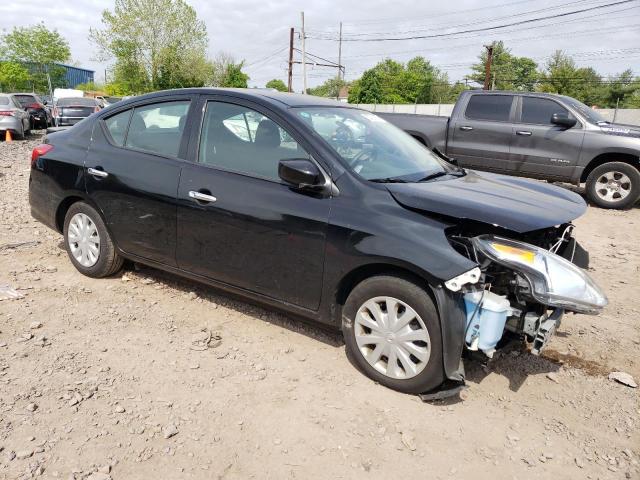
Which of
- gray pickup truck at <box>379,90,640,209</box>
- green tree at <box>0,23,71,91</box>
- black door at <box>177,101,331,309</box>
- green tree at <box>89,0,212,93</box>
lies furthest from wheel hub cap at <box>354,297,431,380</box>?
green tree at <box>0,23,71,91</box>

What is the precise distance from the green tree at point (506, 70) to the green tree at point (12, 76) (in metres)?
52.8

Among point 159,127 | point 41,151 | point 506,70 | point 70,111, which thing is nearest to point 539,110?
point 159,127

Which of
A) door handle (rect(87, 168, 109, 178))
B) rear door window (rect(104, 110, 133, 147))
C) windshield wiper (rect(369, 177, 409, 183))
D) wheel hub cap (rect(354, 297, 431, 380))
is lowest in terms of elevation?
wheel hub cap (rect(354, 297, 431, 380))

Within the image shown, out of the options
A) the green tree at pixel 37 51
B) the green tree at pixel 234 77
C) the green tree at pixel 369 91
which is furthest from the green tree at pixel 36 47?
the green tree at pixel 369 91

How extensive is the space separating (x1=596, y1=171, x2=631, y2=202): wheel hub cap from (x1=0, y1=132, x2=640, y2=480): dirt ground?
4.82 m

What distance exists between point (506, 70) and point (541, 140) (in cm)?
8440

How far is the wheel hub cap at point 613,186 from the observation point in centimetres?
827

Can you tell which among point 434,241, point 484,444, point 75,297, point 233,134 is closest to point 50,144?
point 75,297

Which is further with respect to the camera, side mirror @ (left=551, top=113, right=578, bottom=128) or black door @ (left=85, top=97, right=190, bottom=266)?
side mirror @ (left=551, top=113, right=578, bottom=128)

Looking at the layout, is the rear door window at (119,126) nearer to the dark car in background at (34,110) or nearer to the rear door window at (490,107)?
the rear door window at (490,107)

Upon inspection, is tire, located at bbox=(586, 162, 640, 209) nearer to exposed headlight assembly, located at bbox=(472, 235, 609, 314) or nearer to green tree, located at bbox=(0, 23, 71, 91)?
exposed headlight assembly, located at bbox=(472, 235, 609, 314)

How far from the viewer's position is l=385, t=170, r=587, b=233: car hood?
9.29 ft

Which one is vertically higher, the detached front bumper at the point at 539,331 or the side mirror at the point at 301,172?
the side mirror at the point at 301,172

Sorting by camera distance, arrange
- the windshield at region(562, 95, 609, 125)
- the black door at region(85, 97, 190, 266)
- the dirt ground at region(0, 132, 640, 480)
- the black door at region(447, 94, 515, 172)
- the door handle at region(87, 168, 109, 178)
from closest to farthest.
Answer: the dirt ground at region(0, 132, 640, 480), the black door at region(85, 97, 190, 266), the door handle at region(87, 168, 109, 178), the windshield at region(562, 95, 609, 125), the black door at region(447, 94, 515, 172)
